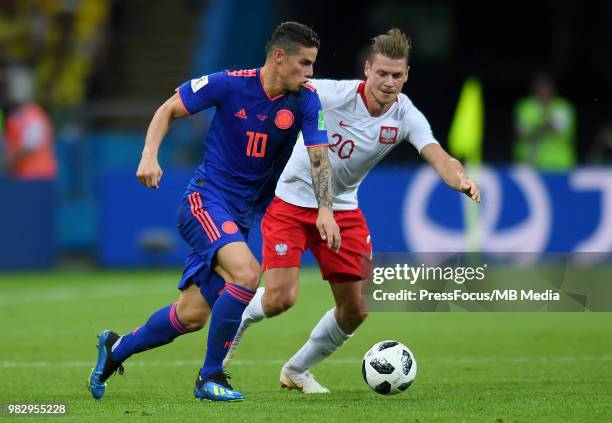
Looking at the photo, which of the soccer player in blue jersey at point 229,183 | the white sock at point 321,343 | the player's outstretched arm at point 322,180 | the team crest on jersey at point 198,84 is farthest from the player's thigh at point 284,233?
the team crest on jersey at point 198,84

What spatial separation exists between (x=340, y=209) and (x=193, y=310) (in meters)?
1.15

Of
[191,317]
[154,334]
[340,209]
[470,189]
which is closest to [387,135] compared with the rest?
[340,209]

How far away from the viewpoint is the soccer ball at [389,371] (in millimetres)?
6977

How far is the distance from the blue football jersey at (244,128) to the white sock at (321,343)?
33.5 inches

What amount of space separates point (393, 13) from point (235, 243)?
16315mm

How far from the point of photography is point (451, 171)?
7043 millimetres

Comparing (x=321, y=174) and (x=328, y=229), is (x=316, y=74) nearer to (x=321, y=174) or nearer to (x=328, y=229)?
(x=321, y=174)

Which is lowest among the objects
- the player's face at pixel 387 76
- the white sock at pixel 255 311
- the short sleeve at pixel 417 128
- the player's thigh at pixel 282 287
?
the white sock at pixel 255 311

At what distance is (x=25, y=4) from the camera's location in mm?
20766

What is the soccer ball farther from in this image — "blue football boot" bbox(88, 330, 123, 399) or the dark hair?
the dark hair

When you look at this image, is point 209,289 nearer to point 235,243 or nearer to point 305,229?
point 235,243

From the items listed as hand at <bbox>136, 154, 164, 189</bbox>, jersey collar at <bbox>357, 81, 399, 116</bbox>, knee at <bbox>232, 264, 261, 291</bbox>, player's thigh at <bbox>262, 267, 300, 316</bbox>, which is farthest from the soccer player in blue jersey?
jersey collar at <bbox>357, 81, 399, 116</bbox>

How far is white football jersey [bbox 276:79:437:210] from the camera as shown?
7395 mm

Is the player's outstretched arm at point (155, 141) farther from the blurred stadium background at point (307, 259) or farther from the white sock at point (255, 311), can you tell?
the white sock at point (255, 311)
